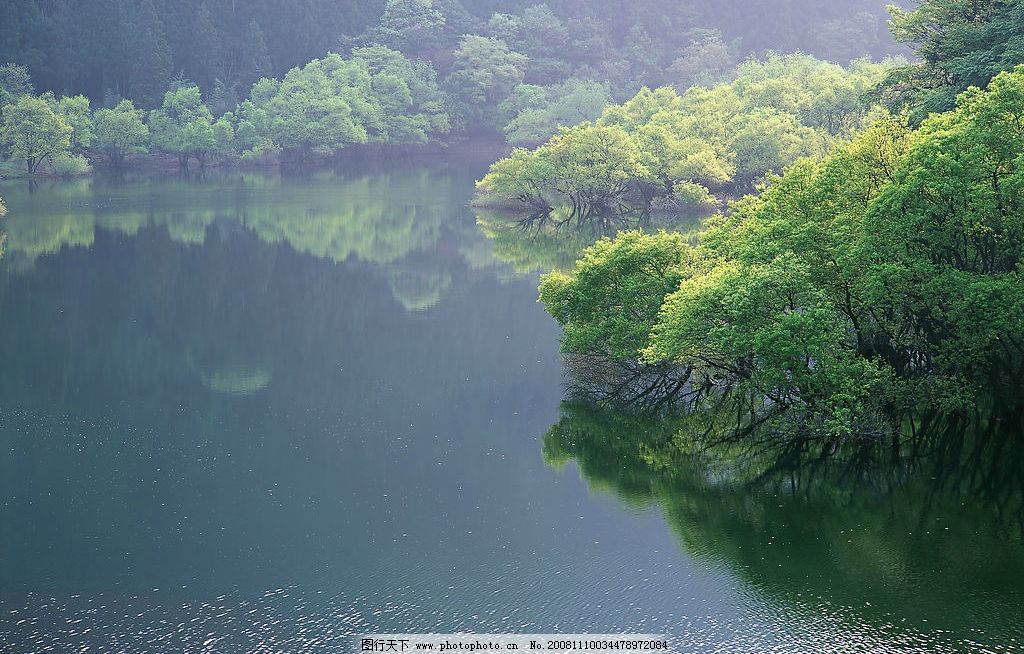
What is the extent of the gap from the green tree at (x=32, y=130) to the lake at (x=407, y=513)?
148 feet

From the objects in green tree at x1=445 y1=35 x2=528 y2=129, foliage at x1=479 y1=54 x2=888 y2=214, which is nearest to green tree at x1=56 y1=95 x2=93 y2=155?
green tree at x1=445 y1=35 x2=528 y2=129

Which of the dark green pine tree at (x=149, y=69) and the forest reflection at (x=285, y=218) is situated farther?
the dark green pine tree at (x=149, y=69)

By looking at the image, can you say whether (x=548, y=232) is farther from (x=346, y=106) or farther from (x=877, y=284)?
(x=346, y=106)

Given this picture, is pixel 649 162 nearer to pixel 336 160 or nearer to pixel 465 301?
pixel 465 301

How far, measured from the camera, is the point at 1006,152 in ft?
68.9

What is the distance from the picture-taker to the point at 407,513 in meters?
19.5

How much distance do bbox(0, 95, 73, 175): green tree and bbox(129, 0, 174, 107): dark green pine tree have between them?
18.9m

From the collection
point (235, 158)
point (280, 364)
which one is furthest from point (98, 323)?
point (235, 158)

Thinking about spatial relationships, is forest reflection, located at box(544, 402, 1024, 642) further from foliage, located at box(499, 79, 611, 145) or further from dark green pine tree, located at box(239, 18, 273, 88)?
dark green pine tree, located at box(239, 18, 273, 88)

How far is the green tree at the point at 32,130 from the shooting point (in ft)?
Result: 245

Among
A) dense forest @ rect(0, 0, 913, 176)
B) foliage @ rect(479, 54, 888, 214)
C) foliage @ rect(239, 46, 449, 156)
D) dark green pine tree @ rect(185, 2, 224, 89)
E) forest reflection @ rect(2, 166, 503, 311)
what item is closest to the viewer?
forest reflection @ rect(2, 166, 503, 311)

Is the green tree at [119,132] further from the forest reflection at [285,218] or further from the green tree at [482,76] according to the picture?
the green tree at [482,76]

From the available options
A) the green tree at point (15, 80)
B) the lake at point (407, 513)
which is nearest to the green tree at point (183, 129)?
the green tree at point (15, 80)

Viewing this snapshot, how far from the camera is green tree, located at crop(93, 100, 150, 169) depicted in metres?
83.9
